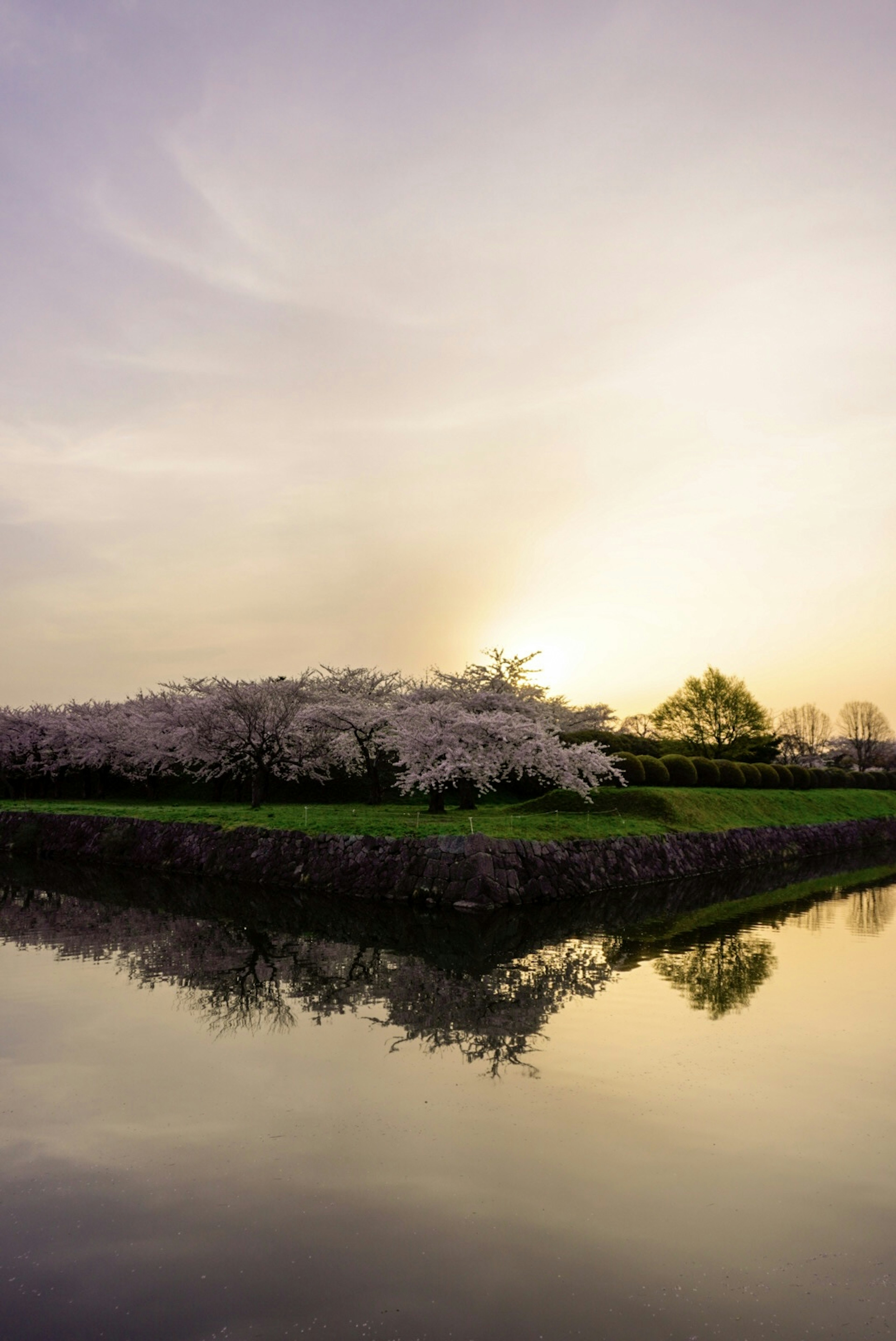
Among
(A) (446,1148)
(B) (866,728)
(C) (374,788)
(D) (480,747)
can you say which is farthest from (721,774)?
(B) (866,728)

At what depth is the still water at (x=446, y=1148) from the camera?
22.2 ft

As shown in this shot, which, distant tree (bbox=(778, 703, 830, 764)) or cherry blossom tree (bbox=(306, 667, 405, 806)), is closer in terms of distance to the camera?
cherry blossom tree (bbox=(306, 667, 405, 806))

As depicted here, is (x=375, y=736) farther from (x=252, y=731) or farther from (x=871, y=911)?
(x=871, y=911)

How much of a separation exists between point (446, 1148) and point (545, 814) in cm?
2724

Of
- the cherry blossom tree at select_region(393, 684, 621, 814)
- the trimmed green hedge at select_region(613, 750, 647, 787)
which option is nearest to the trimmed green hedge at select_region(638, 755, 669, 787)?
the trimmed green hedge at select_region(613, 750, 647, 787)

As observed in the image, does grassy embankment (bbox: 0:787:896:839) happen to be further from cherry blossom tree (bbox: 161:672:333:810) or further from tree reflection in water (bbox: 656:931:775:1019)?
tree reflection in water (bbox: 656:931:775:1019)

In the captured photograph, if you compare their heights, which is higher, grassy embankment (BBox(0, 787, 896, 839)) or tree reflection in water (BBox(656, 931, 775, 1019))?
grassy embankment (BBox(0, 787, 896, 839))

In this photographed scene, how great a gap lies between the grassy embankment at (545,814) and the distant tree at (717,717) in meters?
19.8

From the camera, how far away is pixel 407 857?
27.7 metres

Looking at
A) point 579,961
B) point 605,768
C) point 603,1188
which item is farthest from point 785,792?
point 603,1188

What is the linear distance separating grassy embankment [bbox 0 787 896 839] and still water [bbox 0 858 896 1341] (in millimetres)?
11657

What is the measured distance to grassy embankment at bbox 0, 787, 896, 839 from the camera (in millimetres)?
30750

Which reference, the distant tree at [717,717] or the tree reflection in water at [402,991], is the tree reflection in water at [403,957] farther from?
the distant tree at [717,717]

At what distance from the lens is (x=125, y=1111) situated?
33.9ft
